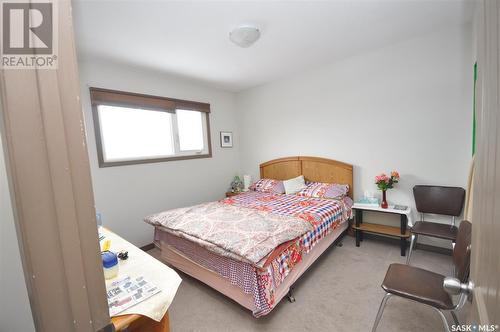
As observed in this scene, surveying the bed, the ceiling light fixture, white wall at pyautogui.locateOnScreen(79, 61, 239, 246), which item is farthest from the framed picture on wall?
the ceiling light fixture

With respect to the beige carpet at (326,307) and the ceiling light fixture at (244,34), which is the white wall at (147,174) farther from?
the ceiling light fixture at (244,34)

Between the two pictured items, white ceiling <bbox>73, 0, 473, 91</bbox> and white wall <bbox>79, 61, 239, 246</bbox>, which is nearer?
white ceiling <bbox>73, 0, 473, 91</bbox>

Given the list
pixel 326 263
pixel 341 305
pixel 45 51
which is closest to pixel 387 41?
pixel 326 263

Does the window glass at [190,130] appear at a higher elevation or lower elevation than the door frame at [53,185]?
higher

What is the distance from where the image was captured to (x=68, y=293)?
0.40 metres

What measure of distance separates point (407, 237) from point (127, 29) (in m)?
3.71

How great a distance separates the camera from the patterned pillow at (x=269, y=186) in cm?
354

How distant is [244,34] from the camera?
2.05 metres

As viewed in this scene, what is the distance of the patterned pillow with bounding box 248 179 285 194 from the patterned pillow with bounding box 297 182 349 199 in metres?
0.37

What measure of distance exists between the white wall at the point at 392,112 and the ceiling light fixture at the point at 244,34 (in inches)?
61.2

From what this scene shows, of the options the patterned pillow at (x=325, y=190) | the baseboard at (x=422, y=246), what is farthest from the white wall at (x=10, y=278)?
the baseboard at (x=422, y=246)

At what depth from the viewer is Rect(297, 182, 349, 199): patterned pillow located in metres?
2.93

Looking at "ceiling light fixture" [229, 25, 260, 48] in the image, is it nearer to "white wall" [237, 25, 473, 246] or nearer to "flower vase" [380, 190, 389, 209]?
"white wall" [237, 25, 473, 246]

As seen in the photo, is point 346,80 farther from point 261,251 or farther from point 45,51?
point 45,51
